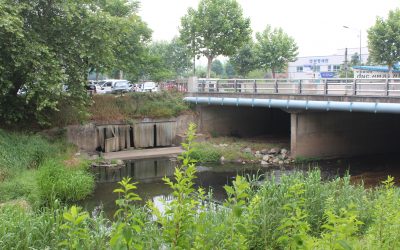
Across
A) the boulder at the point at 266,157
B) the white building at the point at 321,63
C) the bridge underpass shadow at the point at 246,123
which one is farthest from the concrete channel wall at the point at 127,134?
the white building at the point at 321,63

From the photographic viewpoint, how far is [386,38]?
118 feet

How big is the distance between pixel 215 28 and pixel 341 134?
47.9 feet

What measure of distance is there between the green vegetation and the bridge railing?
2256 mm

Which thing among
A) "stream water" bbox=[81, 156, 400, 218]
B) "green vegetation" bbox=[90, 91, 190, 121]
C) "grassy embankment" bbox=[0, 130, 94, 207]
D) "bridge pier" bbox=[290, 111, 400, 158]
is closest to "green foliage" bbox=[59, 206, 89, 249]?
"grassy embankment" bbox=[0, 130, 94, 207]

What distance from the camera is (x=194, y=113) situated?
98.6ft

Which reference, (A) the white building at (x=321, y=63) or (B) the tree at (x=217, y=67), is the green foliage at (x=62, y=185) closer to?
(A) the white building at (x=321, y=63)

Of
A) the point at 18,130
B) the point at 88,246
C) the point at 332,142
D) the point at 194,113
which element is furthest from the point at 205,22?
the point at 88,246

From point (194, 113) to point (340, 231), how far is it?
25.5 m

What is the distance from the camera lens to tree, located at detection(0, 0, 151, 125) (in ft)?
58.7

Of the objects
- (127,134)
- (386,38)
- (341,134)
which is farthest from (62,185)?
(386,38)

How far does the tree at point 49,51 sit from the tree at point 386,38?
24.4 metres

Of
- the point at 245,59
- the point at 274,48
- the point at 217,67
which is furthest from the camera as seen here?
the point at 217,67

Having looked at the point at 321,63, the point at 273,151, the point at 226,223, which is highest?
the point at 321,63

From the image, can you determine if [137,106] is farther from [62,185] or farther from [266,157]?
[62,185]
